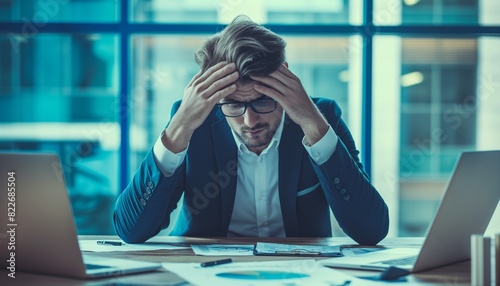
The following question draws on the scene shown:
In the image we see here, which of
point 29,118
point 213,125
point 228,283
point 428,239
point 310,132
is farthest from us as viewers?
point 29,118

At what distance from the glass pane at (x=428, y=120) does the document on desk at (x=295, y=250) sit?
6.18ft

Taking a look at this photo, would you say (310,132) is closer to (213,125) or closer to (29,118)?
(213,125)

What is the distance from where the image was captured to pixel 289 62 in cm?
327

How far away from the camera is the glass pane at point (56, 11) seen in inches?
128

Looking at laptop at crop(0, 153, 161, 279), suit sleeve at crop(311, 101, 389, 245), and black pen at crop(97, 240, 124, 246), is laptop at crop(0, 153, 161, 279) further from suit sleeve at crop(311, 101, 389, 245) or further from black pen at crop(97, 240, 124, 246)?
suit sleeve at crop(311, 101, 389, 245)

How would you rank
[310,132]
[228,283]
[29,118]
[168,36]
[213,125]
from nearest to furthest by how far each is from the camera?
[228,283], [310,132], [213,125], [168,36], [29,118]

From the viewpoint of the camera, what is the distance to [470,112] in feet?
12.4

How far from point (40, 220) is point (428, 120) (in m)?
2.90

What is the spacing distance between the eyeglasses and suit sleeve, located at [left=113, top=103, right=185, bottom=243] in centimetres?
25

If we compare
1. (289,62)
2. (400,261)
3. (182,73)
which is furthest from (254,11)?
(400,261)

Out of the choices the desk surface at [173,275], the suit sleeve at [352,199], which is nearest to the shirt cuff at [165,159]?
the desk surface at [173,275]

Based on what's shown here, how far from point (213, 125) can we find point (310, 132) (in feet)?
1.32

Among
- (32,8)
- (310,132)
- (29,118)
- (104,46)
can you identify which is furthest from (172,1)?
(310,132)

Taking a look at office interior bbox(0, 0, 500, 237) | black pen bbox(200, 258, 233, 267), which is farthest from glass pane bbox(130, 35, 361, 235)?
black pen bbox(200, 258, 233, 267)
